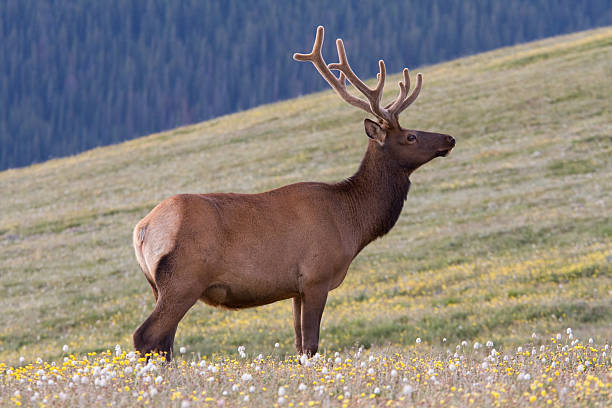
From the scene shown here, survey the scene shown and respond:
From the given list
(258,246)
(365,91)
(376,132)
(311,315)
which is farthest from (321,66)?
(311,315)

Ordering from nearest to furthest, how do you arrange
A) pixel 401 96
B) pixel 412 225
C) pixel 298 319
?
pixel 298 319 → pixel 401 96 → pixel 412 225

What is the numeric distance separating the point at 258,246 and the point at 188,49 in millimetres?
141721

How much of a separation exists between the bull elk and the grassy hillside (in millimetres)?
6479

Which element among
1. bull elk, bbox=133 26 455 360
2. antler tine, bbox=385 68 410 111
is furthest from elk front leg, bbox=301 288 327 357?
antler tine, bbox=385 68 410 111

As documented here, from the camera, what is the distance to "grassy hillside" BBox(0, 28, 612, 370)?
17172 mm

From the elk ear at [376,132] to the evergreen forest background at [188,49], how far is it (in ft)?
373

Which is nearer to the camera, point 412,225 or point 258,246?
point 258,246

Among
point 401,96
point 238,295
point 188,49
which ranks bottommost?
point 188,49

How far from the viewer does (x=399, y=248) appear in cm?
2347

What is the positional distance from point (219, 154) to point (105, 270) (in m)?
22.5

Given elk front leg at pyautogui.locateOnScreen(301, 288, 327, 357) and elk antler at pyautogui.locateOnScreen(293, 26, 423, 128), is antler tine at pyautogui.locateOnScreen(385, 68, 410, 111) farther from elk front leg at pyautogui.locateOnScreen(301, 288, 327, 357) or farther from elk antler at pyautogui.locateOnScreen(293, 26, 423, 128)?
elk front leg at pyautogui.locateOnScreen(301, 288, 327, 357)

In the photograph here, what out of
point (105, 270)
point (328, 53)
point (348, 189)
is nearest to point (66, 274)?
point (105, 270)

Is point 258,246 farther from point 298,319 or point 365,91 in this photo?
point 365,91

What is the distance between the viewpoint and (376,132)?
10.1 m
